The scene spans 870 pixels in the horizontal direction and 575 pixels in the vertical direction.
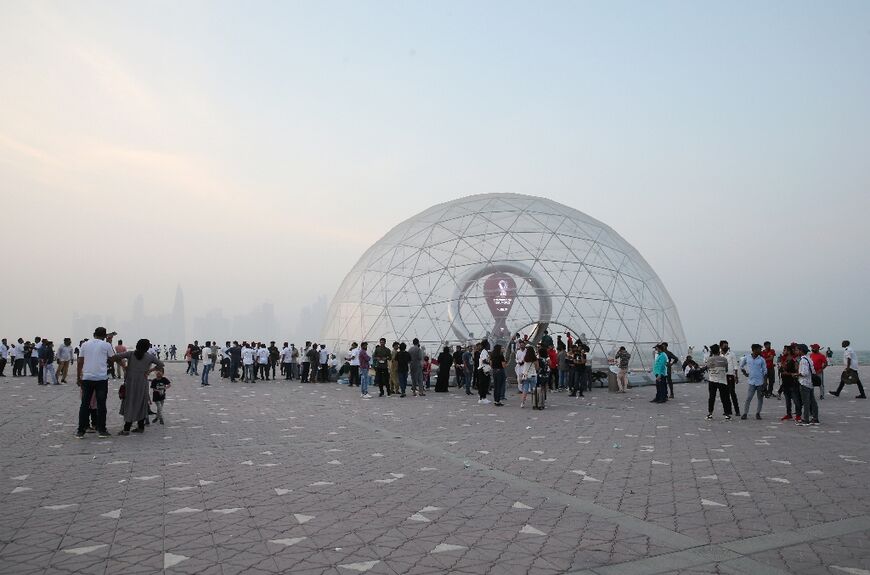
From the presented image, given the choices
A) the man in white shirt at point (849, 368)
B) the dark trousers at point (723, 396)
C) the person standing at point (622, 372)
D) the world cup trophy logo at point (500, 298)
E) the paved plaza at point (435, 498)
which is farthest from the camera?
the world cup trophy logo at point (500, 298)

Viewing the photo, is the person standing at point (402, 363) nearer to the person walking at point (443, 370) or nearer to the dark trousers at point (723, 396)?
the person walking at point (443, 370)

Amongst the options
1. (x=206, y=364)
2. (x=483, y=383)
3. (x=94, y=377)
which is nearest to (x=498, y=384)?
(x=483, y=383)

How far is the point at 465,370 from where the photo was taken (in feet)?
69.5

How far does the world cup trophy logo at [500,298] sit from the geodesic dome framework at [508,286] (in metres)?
0.04

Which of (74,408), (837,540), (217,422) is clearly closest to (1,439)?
(217,422)

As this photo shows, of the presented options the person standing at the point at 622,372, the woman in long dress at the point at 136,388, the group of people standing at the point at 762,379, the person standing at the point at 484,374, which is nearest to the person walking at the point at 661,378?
the group of people standing at the point at 762,379

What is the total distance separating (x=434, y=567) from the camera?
446cm

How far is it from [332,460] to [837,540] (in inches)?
230

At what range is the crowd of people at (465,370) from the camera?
1105 centimetres

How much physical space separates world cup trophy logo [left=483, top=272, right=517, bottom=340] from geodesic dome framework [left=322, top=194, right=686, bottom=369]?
0.14 feet

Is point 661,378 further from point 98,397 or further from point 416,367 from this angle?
point 98,397

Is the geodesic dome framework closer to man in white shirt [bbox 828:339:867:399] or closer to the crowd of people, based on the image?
the crowd of people

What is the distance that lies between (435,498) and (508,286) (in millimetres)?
20154

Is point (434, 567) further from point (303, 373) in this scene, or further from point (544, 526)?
point (303, 373)
